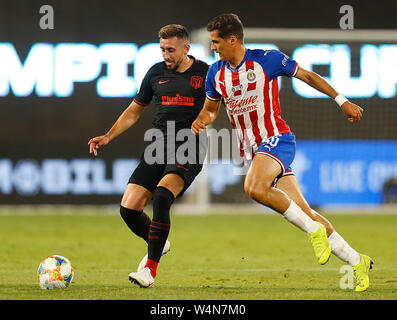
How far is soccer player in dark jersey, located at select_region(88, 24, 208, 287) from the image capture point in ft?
20.1

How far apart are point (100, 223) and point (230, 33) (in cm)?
721

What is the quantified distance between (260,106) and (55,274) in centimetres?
198

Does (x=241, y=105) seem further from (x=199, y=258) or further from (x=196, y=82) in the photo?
(x=199, y=258)

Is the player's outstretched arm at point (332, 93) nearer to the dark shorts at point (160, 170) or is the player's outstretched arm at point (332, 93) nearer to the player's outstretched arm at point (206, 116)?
the player's outstretched arm at point (206, 116)

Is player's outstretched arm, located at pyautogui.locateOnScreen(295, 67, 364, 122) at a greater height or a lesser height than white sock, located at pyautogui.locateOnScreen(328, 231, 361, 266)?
greater

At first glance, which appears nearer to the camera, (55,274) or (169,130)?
(55,274)

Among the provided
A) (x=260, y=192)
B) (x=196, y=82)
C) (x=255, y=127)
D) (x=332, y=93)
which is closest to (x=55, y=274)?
(x=260, y=192)

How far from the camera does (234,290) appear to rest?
5605mm

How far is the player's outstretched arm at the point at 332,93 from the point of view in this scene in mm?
5445

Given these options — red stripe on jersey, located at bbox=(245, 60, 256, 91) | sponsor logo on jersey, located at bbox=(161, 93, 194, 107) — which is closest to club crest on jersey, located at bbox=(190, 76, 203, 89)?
sponsor logo on jersey, located at bbox=(161, 93, 194, 107)


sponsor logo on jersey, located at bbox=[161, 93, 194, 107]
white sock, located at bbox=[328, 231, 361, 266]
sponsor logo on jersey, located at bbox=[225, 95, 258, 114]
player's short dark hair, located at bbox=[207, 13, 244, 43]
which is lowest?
white sock, located at bbox=[328, 231, 361, 266]

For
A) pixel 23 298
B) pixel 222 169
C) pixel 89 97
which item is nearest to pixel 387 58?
pixel 222 169

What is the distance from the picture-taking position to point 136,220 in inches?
248

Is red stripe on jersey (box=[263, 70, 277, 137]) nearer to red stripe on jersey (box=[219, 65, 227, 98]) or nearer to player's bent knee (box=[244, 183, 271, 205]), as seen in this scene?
red stripe on jersey (box=[219, 65, 227, 98])
